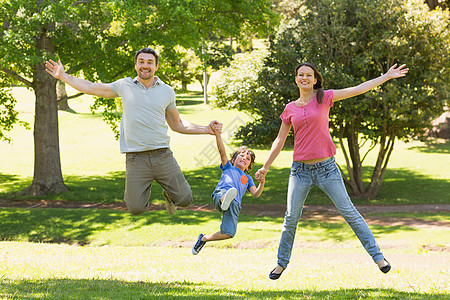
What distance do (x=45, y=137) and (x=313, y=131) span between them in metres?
14.6

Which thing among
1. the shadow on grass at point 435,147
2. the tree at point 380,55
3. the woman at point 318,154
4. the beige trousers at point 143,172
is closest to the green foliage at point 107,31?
the tree at point 380,55

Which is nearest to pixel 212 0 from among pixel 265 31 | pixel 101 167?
pixel 265 31

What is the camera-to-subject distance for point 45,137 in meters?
18.2

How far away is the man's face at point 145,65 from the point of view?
18.5 ft

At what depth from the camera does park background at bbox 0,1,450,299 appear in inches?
254

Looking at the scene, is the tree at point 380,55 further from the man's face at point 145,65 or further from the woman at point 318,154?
the man's face at point 145,65

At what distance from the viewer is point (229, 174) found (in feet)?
20.0

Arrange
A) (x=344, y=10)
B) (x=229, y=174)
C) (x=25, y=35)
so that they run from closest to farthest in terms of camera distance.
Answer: (x=229, y=174) < (x=25, y=35) < (x=344, y=10)

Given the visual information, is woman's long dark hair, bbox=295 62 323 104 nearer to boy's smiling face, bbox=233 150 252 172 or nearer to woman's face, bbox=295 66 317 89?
woman's face, bbox=295 66 317 89

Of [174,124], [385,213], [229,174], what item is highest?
[174,124]

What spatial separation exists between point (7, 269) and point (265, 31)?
14.4 metres

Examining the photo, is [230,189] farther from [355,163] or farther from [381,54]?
[355,163]

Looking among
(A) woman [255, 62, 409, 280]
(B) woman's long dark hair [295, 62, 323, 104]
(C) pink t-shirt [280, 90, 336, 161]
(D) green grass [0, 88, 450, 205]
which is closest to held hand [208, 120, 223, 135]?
(A) woman [255, 62, 409, 280]

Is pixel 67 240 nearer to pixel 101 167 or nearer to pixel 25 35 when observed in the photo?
pixel 25 35
